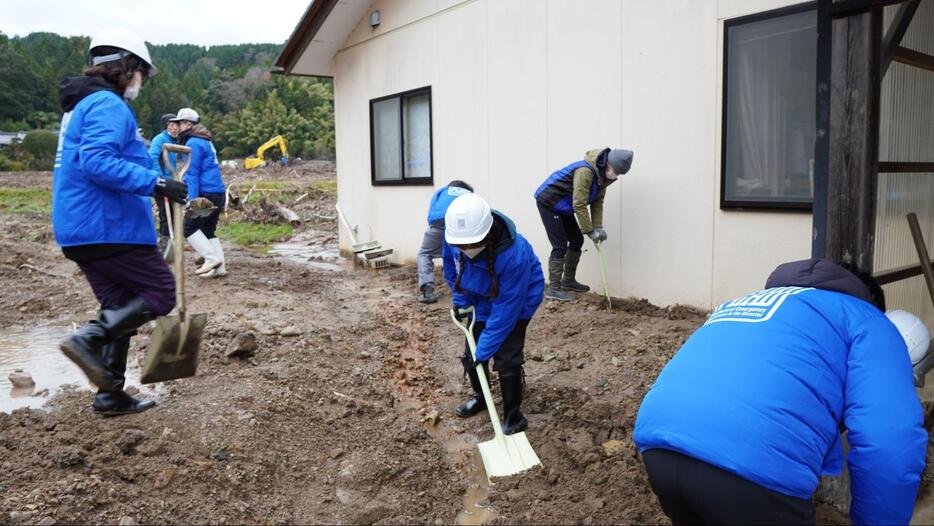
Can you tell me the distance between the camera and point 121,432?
3428 millimetres

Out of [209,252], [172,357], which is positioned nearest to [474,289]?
[172,357]

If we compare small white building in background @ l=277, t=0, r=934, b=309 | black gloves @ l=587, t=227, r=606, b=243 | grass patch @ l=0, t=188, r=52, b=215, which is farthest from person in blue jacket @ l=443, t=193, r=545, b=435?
grass patch @ l=0, t=188, r=52, b=215

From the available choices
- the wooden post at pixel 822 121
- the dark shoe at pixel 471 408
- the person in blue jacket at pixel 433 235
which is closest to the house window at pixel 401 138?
the person in blue jacket at pixel 433 235

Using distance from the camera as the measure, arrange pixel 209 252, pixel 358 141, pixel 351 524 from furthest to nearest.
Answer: pixel 358 141, pixel 209 252, pixel 351 524

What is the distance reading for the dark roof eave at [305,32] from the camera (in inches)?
363

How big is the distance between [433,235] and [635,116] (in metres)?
2.18

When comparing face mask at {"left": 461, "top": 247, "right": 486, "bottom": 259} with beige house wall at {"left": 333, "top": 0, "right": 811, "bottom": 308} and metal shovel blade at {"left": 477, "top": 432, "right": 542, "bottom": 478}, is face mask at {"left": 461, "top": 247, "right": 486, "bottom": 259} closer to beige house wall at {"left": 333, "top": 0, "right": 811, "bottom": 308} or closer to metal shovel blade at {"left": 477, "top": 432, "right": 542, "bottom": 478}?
metal shovel blade at {"left": 477, "top": 432, "right": 542, "bottom": 478}

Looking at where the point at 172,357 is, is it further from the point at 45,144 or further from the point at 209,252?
the point at 45,144

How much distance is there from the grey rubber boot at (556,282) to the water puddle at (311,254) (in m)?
3.87

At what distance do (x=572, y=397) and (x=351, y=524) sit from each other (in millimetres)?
1770

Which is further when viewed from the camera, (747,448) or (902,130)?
(902,130)

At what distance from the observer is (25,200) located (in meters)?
21.2

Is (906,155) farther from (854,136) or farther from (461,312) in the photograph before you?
(461,312)

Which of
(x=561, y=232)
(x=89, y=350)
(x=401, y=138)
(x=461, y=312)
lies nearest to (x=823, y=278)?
(x=461, y=312)
